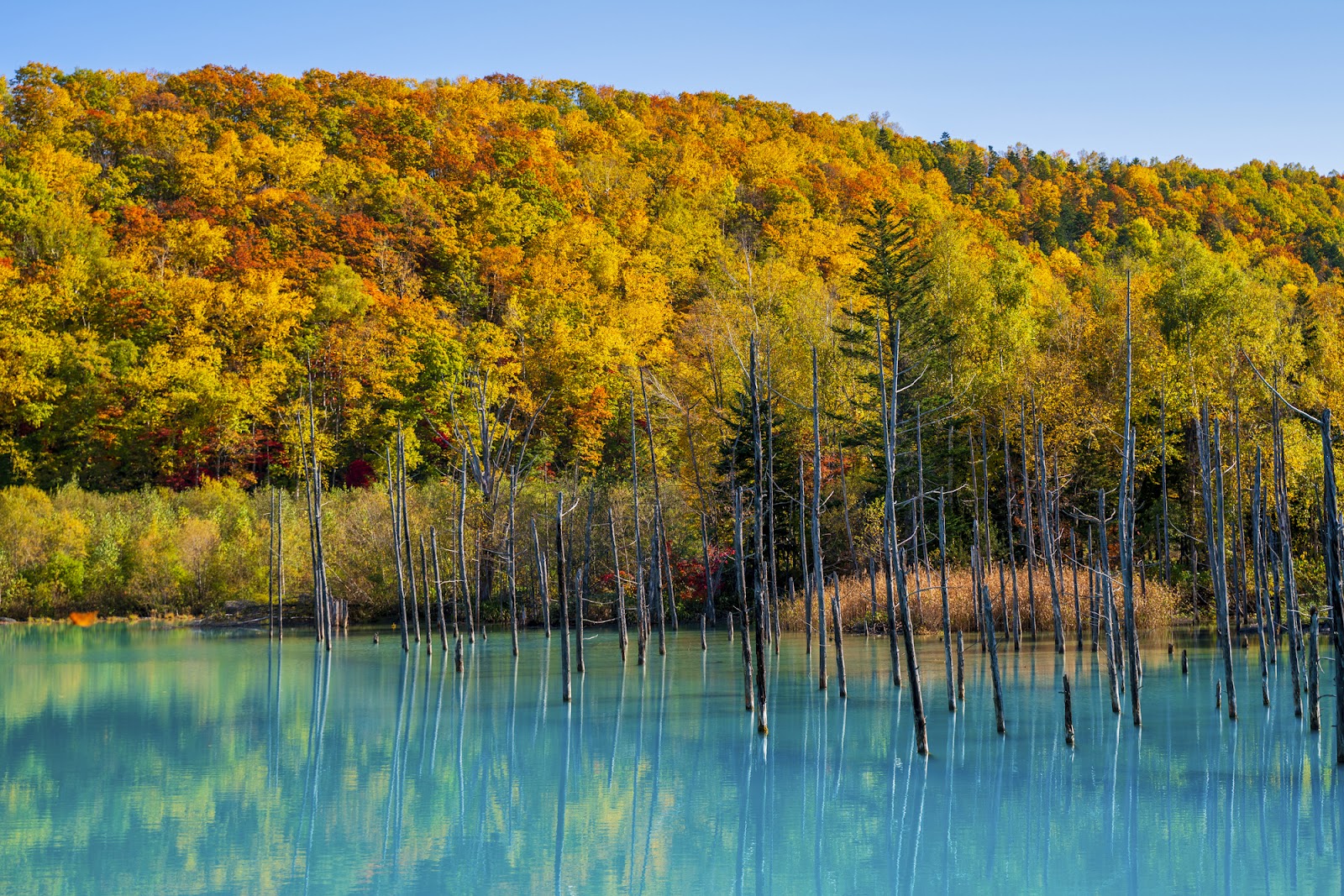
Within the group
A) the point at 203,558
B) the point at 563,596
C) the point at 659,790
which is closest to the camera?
the point at 659,790

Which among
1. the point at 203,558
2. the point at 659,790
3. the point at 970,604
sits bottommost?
the point at 659,790

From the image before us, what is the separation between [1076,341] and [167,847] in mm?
33702

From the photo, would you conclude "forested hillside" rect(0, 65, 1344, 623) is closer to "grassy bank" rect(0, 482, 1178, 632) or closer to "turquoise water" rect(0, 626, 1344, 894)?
"grassy bank" rect(0, 482, 1178, 632)

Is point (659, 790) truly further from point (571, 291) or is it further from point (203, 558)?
point (571, 291)

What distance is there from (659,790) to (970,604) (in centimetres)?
1672

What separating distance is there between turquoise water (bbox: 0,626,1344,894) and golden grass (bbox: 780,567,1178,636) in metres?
5.38

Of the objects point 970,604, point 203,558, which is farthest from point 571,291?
point 970,604

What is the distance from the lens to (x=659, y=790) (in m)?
13.4

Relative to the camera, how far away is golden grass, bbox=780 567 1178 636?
2794 cm

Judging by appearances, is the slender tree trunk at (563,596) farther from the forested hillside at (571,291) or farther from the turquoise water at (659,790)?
the forested hillside at (571,291)

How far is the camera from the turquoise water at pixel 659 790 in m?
10.2

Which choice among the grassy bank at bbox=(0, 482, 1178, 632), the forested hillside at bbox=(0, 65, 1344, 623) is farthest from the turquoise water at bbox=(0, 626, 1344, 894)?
the grassy bank at bbox=(0, 482, 1178, 632)

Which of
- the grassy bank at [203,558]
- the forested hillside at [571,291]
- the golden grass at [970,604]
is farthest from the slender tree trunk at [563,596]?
the grassy bank at [203,558]

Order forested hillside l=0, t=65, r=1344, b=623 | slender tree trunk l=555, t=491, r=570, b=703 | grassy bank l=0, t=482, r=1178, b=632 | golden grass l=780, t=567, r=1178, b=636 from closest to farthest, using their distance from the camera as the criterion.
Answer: slender tree trunk l=555, t=491, r=570, b=703 < golden grass l=780, t=567, r=1178, b=636 < forested hillside l=0, t=65, r=1344, b=623 < grassy bank l=0, t=482, r=1178, b=632
